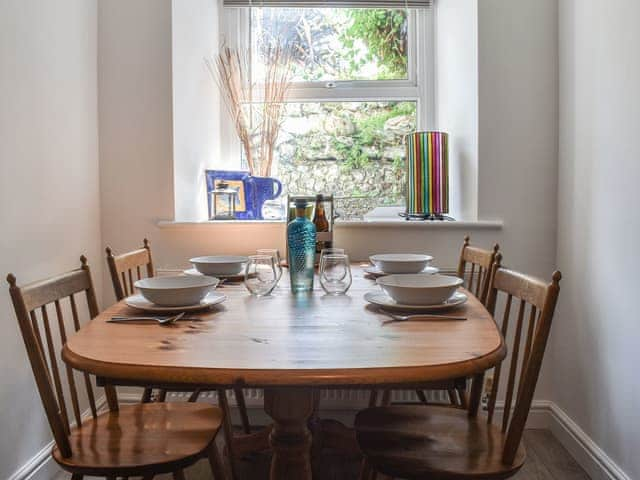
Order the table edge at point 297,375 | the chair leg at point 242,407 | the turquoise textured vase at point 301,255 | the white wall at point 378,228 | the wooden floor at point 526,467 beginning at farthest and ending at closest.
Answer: the white wall at point 378,228, the chair leg at point 242,407, the wooden floor at point 526,467, the turquoise textured vase at point 301,255, the table edge at point 297,375

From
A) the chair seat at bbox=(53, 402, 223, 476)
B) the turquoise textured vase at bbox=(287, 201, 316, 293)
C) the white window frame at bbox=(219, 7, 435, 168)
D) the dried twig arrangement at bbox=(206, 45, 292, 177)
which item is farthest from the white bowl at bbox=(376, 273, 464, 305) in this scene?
the white window frame at bbox=(219, 7, 435, 168)

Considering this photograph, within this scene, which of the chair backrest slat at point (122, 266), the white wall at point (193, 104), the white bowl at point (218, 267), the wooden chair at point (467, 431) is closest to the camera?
the wooden chair at point (467, 431)

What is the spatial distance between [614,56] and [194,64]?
5.68ft

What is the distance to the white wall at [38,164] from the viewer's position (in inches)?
59.0

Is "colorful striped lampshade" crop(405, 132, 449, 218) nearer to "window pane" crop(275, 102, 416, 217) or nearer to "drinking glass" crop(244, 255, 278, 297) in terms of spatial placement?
"window pane" crop(275, 102, 416, 217)

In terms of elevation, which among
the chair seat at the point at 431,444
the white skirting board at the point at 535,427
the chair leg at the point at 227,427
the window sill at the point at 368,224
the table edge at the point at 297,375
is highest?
the window sill at the point at 368,224

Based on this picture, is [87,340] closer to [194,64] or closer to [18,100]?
[18,100]

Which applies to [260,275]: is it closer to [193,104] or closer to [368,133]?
[193,104]

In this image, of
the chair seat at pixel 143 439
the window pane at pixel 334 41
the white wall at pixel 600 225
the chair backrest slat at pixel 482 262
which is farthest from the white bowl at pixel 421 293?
the window pane at pixel 334 41

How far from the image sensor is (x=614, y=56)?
1568mm

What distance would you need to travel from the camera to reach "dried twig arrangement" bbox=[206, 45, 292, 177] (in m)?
2.49

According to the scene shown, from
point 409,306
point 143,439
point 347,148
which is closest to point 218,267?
point 143,439

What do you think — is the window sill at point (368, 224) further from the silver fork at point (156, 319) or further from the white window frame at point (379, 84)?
the silver fork at point (156, 319)

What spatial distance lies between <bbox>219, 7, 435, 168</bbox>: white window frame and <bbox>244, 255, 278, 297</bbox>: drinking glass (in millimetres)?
1454
